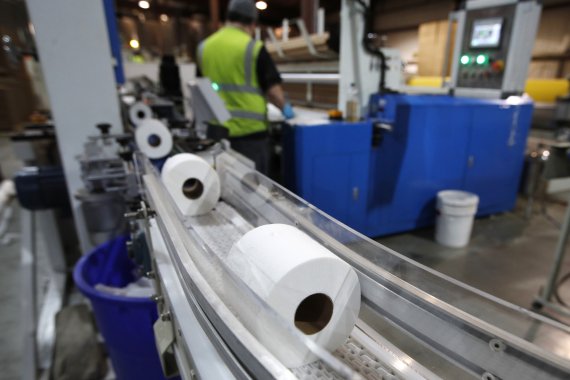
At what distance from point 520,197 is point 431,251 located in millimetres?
1968

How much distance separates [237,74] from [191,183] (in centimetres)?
105

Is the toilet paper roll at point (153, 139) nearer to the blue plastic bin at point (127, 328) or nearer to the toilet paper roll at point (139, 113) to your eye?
the blue plastic bin at point (127, 328)

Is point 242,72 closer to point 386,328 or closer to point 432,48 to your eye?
point 386,328

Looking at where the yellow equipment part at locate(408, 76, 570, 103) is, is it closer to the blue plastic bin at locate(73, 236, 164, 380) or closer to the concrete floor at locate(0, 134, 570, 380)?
the concrete floor at locate(0, 134, 570, 380)

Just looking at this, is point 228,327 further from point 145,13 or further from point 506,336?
point 145,13

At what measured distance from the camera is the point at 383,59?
8.11 feet

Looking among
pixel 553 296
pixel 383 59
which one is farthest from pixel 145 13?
pixel 553 296

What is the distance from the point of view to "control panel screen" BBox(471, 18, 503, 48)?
8.68 feet

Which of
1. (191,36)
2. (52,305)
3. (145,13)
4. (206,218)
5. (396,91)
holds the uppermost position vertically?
(145,13)

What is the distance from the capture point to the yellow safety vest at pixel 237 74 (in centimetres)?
181

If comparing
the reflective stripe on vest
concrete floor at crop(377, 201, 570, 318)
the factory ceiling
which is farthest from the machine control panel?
the factory ceiling

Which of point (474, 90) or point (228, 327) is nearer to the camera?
point (228, 327)

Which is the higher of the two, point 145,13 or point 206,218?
point 145,13

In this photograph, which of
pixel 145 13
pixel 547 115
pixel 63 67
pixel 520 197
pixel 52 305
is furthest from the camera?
pixel 145 13
